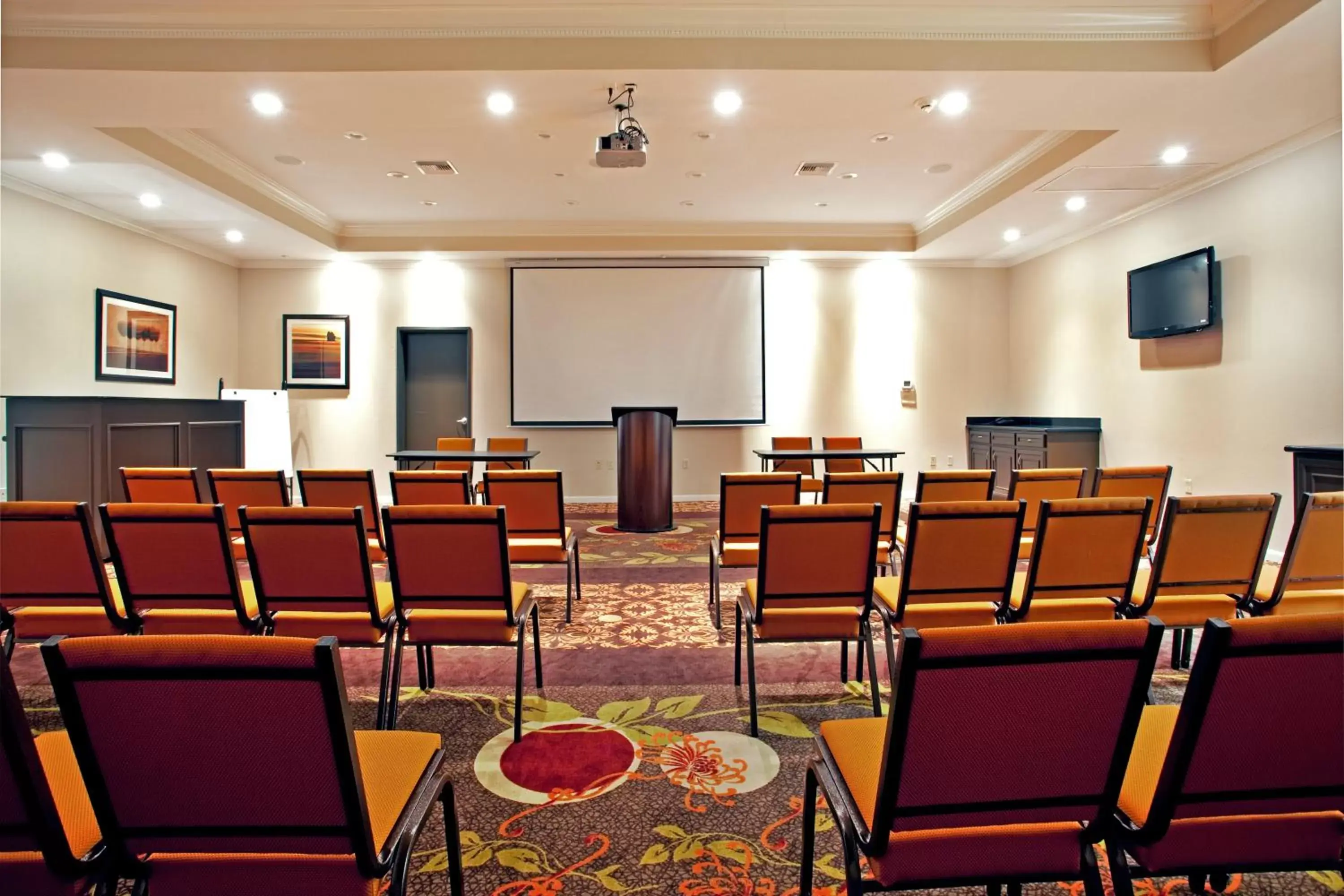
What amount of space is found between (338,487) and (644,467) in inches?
127

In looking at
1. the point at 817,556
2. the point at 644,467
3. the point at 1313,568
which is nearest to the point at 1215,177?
the point at 1313,568

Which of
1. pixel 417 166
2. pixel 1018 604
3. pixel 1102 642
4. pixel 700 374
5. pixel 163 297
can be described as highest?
pixel 417 166

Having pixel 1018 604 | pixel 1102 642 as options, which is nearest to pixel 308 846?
pixel 1102 642

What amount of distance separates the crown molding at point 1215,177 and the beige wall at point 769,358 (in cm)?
160

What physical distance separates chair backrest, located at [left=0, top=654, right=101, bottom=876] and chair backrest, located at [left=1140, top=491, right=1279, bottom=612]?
9.15 feet

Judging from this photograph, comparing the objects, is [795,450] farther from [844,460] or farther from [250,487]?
[250,487]

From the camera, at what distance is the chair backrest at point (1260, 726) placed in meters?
0.99

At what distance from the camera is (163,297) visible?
726cm

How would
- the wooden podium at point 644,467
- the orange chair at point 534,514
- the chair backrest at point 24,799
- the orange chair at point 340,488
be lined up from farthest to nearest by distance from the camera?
the wooden podium at point 644,467, the orange chair at point 534,514, the orange chair at point 340,488, the chair backrest at point 24,799

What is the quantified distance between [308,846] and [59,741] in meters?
0.76

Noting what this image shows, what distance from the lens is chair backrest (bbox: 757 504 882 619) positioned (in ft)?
7.38

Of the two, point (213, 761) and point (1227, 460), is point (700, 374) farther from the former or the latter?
point (213, 761)

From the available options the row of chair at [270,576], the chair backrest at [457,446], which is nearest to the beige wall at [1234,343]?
the row of chair at [270,576]

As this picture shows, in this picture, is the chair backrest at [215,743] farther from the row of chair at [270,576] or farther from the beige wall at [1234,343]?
the beige wall at [1234,343]
